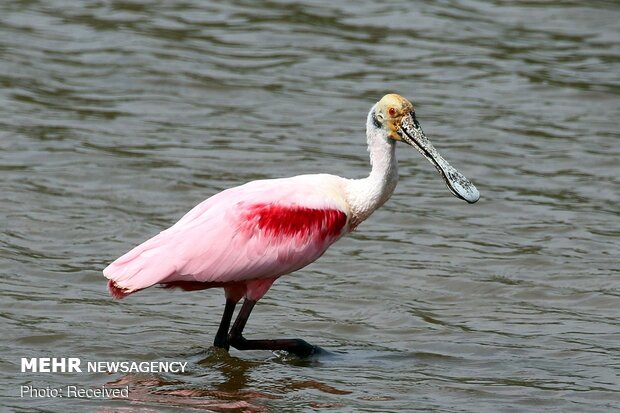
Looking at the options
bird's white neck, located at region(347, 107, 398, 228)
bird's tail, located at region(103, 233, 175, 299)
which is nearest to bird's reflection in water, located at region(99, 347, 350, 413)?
bird's tail, located at region(103, 233, 175, 299)

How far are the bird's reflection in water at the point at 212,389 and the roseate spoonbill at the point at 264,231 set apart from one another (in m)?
0.16

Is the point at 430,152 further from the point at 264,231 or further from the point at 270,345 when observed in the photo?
the point at 270,345

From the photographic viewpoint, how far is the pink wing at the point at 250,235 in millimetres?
8859

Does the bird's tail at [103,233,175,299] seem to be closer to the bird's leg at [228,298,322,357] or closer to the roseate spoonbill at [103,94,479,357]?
the roseate spoonbill at [103,94,479,357]

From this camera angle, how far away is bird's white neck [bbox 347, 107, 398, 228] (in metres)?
9.17

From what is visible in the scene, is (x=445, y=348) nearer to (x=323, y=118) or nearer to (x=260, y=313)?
(x=260, y=313)

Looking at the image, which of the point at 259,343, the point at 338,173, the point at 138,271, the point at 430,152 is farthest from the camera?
the point at 338,173

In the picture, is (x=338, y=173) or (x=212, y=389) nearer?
(x=212, y=389)

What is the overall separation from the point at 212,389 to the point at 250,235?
98 cm

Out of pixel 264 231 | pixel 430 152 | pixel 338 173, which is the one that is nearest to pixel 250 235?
pixel 264 231

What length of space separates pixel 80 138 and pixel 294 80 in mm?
2691

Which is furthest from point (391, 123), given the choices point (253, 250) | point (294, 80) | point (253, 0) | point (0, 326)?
point (253, 0)

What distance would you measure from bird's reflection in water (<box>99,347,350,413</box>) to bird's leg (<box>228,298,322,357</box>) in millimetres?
121

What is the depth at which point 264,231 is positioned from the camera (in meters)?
9.07
